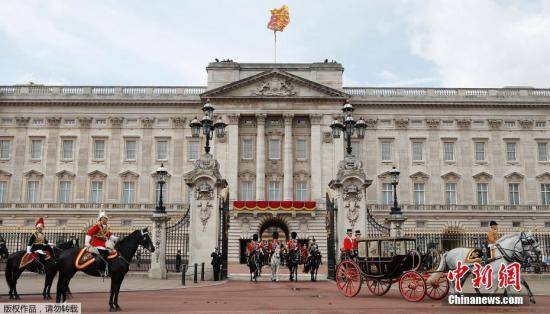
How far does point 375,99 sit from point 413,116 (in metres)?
4.34

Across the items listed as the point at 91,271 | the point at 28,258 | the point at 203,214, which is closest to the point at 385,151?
the point at 203,214

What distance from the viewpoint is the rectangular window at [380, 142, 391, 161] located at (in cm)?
5391

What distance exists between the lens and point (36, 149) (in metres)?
54.2

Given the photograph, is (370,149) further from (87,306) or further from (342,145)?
(87,306)

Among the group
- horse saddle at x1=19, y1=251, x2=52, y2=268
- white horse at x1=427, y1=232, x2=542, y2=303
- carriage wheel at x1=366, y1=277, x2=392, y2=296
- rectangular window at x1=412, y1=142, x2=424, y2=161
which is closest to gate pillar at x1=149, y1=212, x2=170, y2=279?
horse saddle at x1=19, y1=251, x2=52, y2=268

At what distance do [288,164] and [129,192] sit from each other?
54.3 ft

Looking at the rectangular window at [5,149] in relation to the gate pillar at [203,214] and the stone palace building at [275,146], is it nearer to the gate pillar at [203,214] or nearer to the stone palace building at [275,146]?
the stone palace building at [275,146]

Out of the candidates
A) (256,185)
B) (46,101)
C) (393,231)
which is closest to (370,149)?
Answer: (256,185)

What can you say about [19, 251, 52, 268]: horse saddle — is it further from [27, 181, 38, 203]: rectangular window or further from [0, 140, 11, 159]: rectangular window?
[0, 140, 11, 159]: rectangular window

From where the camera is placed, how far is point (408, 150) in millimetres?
53844

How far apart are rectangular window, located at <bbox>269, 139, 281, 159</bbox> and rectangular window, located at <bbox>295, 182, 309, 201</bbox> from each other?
3727 millimetres

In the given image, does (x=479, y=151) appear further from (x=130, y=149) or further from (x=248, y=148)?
(x=130, y=149)

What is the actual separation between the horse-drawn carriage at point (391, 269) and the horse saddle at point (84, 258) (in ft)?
22.0

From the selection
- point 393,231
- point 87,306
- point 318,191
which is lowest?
point 87,306
